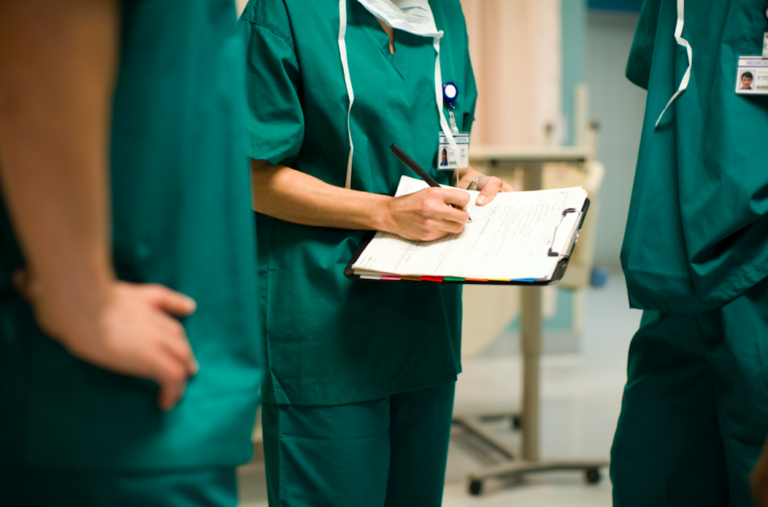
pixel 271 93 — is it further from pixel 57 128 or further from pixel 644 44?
pixel 644 44

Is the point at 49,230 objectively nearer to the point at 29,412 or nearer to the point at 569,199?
the point at 29,412

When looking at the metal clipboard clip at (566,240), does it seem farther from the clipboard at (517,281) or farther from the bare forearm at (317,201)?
the bare forearm at (317,201)

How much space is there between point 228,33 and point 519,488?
6.26 feet

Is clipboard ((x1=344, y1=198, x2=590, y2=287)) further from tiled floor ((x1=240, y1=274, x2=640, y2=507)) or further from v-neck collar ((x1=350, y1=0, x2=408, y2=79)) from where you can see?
tiled floor ((x1=240, y1=274, x2=640, y2=507))

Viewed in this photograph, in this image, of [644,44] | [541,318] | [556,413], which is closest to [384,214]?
[644,44]

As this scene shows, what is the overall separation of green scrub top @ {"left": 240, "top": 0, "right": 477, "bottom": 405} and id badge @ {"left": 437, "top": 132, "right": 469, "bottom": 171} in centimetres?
2

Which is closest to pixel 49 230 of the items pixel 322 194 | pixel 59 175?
pixel 59 175

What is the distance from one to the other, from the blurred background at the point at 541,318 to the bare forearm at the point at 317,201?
47.5 inches

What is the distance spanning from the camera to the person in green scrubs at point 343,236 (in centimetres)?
94

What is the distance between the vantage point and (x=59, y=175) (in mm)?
400

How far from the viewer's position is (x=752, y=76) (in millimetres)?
857

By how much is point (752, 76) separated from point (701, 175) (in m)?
0.15

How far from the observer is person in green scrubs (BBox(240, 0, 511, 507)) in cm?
94

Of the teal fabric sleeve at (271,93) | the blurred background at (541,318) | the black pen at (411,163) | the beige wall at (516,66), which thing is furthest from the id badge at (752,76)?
the beige wall at (516,66)
